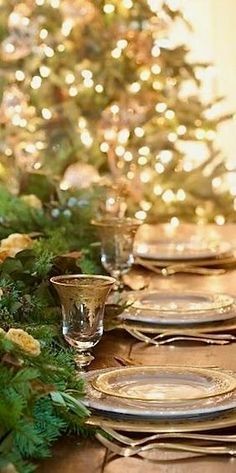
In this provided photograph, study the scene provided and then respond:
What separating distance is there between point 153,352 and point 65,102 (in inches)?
106

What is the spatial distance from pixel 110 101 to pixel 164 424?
3138mm

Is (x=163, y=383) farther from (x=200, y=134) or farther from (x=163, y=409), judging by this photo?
(x=200, y=134)

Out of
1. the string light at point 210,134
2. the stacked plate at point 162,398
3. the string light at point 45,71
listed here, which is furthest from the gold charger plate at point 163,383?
the string light at point 210,134

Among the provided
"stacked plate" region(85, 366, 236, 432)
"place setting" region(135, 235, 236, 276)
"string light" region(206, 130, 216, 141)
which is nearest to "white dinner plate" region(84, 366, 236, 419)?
"stacked plate" region(85, 366, 236, 432)

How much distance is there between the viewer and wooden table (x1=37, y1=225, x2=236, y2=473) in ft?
3.49

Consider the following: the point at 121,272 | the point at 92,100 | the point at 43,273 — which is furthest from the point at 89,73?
the point at 43,273

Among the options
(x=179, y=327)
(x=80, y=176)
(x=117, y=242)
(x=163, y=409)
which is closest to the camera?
(x=163, y=409)

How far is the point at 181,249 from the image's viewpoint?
257cm

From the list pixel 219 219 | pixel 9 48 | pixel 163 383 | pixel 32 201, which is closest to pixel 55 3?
pixel 9 48

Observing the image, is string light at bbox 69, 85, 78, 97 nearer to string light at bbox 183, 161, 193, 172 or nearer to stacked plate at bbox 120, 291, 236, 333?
string light at bbox 183, 161, 193, 172

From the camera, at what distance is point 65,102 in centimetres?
416

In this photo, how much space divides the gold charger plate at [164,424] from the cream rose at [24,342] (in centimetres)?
10

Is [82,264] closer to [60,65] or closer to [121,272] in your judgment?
[121,272]

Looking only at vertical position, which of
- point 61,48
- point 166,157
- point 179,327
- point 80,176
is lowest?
point 166,157
